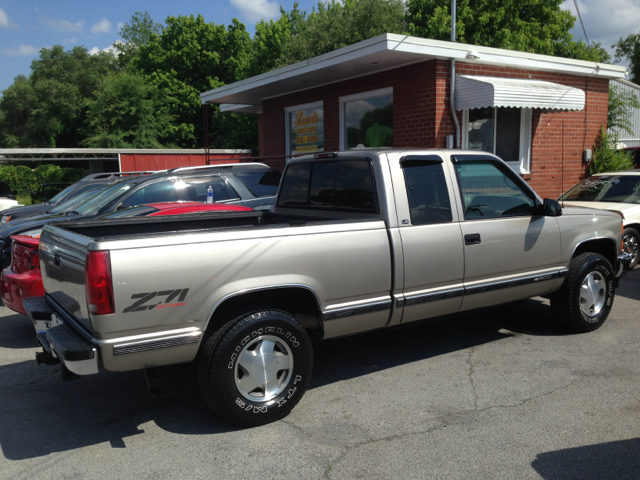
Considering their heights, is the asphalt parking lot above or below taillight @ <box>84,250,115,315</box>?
below

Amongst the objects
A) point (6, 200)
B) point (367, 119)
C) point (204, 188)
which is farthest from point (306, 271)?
point (6, 200)

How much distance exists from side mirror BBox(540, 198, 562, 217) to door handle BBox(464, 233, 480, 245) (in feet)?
3.04

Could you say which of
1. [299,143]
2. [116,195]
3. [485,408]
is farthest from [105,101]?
[485,408]

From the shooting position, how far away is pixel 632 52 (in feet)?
128

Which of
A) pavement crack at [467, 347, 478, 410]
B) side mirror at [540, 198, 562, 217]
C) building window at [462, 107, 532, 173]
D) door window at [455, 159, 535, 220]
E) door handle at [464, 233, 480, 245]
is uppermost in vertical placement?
building window at [462, 107, 532, 173]

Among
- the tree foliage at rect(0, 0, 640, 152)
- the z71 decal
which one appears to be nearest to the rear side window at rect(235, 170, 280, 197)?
the z71 decal

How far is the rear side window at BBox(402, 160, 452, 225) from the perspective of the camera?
14.7 feet

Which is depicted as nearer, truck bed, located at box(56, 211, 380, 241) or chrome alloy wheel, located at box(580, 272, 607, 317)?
truck bed, located at box(56, 211, 380, 241)

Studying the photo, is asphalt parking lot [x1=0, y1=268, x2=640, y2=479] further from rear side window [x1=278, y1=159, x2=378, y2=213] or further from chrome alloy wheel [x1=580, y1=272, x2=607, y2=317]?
rear side window [x1=278, y1=159, x2=378, y2=213]

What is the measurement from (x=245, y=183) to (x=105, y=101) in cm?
2983

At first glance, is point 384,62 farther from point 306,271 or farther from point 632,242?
point 306,271

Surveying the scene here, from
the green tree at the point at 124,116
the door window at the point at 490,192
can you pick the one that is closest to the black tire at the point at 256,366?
the door window at the point at 490,192

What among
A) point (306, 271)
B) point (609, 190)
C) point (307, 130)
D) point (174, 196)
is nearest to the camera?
point (306, 271)

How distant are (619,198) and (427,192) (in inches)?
248
